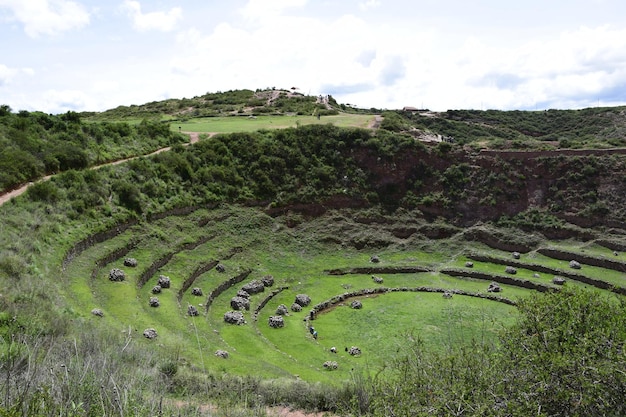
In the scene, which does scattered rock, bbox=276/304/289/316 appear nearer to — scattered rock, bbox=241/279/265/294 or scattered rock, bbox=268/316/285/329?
scattered rock, bbox=268/316/285/329

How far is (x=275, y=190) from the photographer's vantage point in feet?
154

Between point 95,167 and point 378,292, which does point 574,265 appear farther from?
point 95,167

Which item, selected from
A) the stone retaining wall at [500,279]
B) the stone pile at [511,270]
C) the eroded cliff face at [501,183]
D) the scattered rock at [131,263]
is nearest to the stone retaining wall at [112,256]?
the scattered rock at [131,263]

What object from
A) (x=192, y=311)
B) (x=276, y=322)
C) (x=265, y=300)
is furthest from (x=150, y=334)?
(x=265, y=300)

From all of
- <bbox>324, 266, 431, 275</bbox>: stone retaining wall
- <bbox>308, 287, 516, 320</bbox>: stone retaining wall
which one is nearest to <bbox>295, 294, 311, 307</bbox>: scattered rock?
<bbox>308, 287, 516, 320</bbox>: stone retaining wall

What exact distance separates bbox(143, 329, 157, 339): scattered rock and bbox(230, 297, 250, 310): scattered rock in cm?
829

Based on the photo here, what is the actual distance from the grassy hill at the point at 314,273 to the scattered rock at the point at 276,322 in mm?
268

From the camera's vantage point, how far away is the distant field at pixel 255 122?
56812 millimetres

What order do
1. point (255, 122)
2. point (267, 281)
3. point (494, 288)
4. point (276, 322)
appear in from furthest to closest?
point (255, 122), point (494, 288), point (267, 281), point (276, 322)

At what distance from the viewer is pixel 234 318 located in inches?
1096

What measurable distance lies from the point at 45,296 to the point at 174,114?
5493 centimetres

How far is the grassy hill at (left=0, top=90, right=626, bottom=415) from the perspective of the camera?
12.7 meters

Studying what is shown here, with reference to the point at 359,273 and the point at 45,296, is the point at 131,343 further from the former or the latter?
the point at 359,273

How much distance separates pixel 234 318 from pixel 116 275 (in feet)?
25.0
